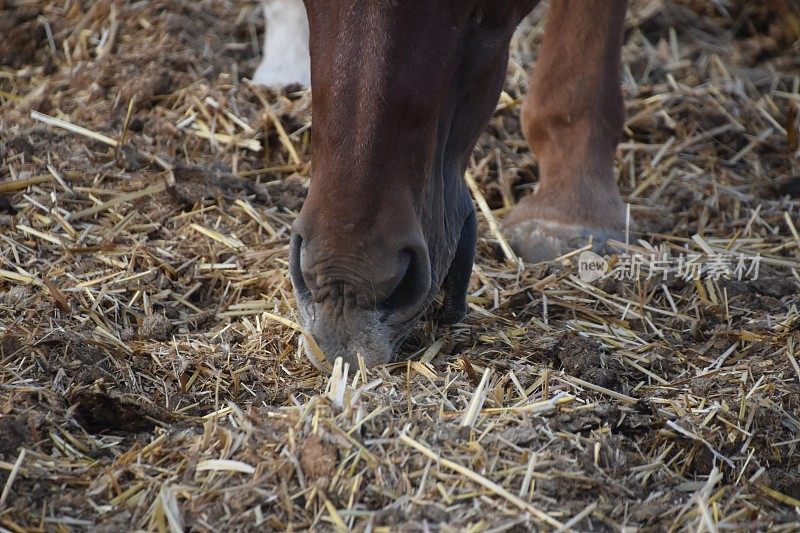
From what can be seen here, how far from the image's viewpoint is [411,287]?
228 cm

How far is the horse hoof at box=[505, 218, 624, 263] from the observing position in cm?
330

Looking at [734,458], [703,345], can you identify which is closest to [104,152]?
[703,345]

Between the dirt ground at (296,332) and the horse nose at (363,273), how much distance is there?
0.59 ft

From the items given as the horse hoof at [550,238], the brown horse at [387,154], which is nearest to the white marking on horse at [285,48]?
the horse hoof at [550,238]

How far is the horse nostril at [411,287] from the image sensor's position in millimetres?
2229

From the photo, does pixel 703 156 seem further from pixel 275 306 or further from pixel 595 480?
pixel 595 480

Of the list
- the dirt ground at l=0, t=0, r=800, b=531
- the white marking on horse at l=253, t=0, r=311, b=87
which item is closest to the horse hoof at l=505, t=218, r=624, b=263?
the dirt ground at l=0, t=0, r=800, b=531

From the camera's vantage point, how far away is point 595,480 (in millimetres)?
1983

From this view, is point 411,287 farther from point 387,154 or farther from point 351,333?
point 387,154

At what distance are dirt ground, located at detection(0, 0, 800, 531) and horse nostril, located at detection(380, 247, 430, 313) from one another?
17 cm

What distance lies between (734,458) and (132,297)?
1.67 metres

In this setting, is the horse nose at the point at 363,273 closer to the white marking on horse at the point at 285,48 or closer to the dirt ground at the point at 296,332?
the dirt ground at the point at 296,332

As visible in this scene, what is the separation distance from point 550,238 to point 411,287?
1154 mm

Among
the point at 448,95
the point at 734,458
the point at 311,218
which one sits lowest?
the point at 734,458
